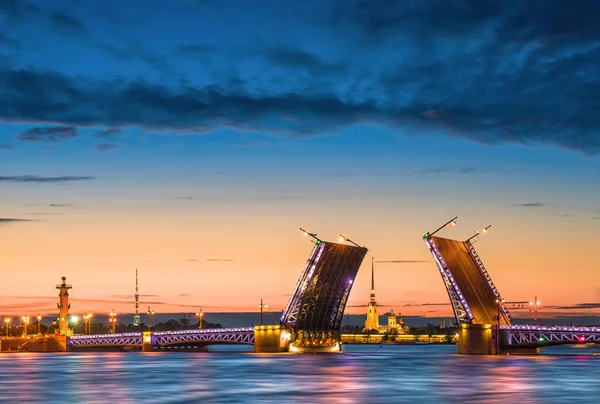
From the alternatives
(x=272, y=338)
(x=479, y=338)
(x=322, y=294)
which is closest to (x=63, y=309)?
(x=272, y=338)

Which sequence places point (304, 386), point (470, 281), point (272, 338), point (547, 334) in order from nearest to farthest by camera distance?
point (304, 386) < point (470, 281) < point (547, 334) < point (272, 338)

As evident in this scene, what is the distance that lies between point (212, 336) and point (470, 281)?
143 ft

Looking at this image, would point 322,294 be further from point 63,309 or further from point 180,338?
point 63,309

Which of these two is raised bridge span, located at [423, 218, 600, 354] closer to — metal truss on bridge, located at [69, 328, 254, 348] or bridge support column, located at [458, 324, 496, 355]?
bridge support column, located at [458, 324, 496, 355]

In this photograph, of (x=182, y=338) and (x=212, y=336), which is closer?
(x=212, y=336)

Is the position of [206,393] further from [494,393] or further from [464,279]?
[464,279]

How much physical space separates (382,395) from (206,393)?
9.00 meters

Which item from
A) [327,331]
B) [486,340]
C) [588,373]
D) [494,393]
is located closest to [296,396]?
[494,393]

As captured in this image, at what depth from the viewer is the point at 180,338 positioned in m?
141

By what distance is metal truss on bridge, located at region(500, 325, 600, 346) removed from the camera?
10588cm

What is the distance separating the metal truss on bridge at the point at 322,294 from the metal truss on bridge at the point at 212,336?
10443mm

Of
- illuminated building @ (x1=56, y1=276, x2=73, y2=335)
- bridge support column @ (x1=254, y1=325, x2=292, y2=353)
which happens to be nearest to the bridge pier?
bridge support column @ (x1=254, y1=325, x2=292, y2=353)

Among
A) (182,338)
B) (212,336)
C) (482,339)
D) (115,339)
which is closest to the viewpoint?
(482,339)

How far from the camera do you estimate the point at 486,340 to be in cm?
10681
